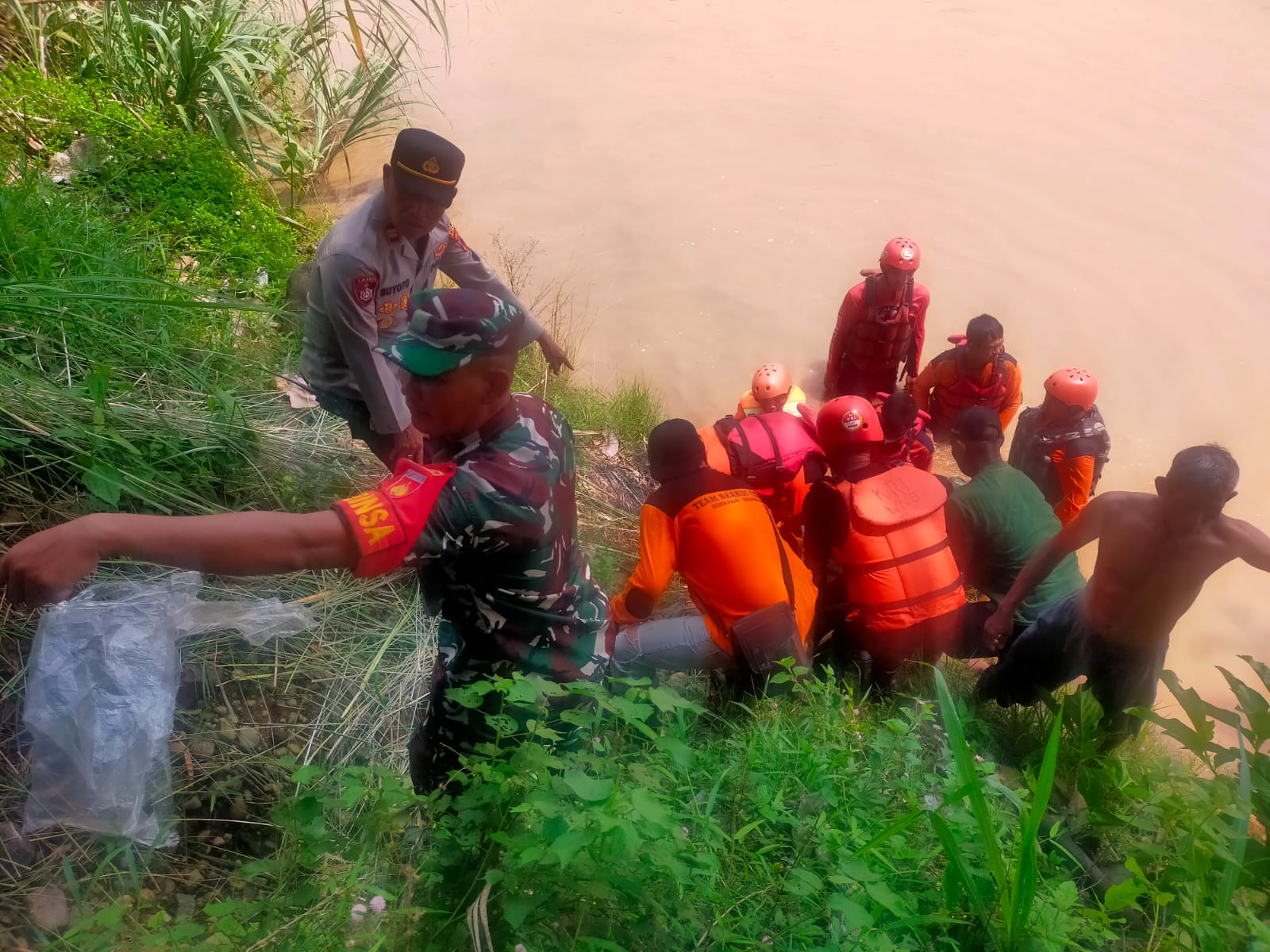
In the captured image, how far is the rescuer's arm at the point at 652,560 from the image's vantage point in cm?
286

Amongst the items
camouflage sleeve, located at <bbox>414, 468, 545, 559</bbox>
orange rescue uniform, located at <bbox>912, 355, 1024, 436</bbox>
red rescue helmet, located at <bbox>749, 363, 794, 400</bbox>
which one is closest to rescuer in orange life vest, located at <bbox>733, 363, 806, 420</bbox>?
red rescue helmet, located at <bbox>749, 363, 794, 400</bbox>

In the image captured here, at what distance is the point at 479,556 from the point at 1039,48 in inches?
453

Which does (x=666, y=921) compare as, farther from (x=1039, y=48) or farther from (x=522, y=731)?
(x=1039, y=48)

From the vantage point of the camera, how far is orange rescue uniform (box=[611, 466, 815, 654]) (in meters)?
2.80

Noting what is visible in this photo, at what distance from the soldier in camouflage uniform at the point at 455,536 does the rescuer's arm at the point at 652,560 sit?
2.95 feet

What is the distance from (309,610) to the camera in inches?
99.5

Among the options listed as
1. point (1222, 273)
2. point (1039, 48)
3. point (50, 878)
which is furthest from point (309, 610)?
point (1039, 48)

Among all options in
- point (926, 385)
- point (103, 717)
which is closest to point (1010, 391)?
point (926, 385)

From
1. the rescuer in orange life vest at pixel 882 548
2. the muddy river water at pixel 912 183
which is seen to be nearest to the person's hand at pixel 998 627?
the rescuer in orange life vest at pixel 882 548

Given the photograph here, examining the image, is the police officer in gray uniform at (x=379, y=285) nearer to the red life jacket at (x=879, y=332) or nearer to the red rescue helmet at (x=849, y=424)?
the red rescue helmet at (x=849, y=424)

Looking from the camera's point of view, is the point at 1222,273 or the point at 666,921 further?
the point at 1222,273

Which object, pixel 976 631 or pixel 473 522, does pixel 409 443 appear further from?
pixel 976 631

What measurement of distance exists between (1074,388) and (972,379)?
0.54m

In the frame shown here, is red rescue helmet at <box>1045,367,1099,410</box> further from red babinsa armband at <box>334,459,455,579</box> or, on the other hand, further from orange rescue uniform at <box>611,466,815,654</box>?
red babinsa armband at <box>334,459,455,579</box>
